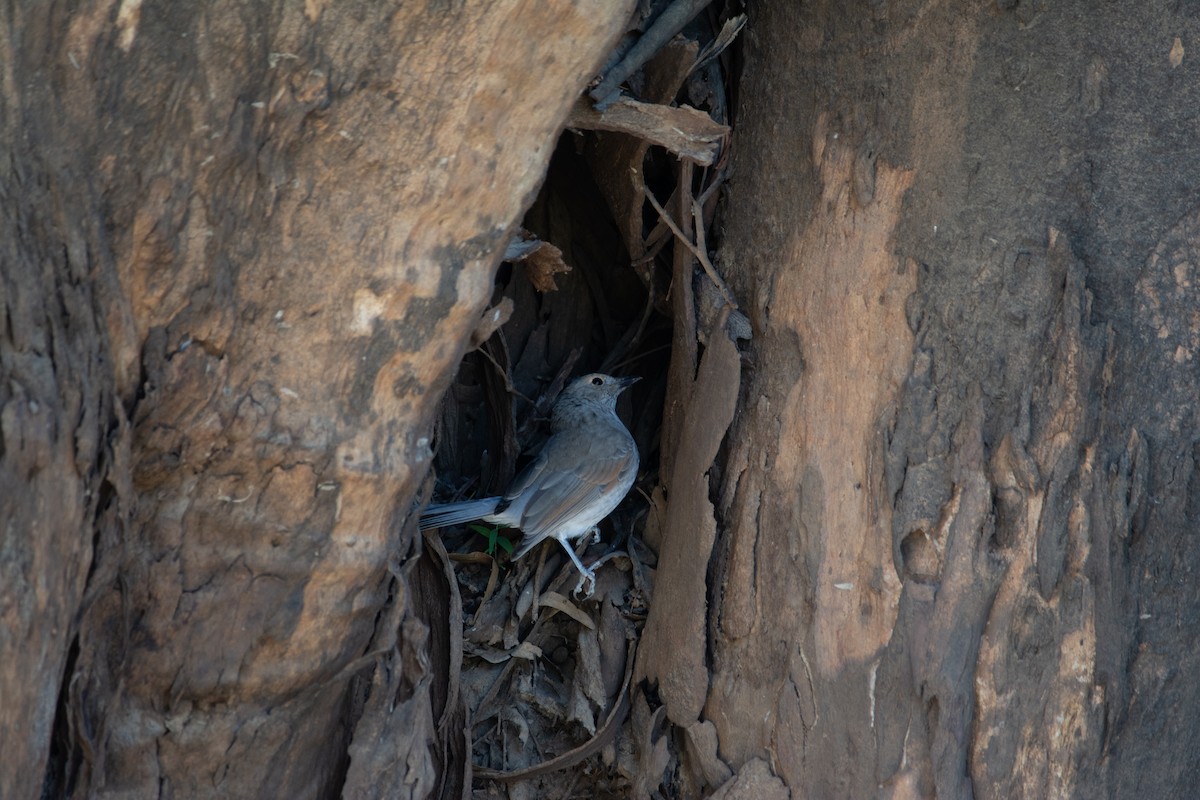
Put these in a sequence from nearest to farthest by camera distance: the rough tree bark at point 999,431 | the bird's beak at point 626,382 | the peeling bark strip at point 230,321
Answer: the peeling bark strip at point 230,321
the rough tree bark at point 999,431
the bird's beak at point 626,382

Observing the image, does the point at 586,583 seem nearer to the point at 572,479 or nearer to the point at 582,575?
→ the point at 582,575

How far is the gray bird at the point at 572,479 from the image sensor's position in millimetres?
4211

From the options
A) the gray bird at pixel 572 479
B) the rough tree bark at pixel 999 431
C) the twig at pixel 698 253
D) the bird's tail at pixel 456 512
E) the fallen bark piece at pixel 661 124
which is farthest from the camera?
the gray bird at pixel 572 479

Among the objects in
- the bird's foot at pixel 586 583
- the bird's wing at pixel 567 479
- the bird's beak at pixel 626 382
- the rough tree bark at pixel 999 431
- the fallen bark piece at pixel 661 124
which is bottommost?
the bird's foot at pixel 586 583

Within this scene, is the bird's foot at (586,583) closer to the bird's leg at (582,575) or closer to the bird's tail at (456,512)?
the bird's leg at (582,575)

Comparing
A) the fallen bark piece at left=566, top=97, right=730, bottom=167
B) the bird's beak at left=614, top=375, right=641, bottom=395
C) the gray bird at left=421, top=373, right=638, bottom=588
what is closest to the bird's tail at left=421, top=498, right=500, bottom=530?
the gray bird at left=421, top=373, right=638, bottom=588

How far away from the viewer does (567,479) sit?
175 inches

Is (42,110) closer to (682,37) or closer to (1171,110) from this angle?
(682,37)

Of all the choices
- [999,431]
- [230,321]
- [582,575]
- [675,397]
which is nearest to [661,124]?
[675,397]

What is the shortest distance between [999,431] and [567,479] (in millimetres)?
1870

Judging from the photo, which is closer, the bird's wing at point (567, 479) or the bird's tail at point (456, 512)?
the bird's tail at point (456, 512)

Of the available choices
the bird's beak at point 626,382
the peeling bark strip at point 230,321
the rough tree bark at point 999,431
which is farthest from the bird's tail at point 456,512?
the rough tree bark at point 999,431

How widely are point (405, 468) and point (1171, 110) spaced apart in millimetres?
2440

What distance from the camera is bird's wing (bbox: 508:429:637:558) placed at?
4.24 metres
